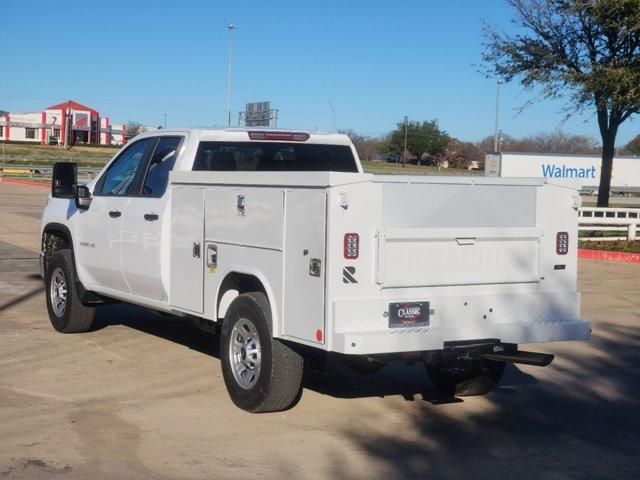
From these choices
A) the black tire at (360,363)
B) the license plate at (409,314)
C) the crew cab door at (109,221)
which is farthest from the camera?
the crew cab door at (109,221)

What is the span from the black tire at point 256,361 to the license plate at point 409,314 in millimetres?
916

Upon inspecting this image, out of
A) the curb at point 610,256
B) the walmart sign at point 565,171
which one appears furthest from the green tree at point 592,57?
the walmart sign at point 565,171

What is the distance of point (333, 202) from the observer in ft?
20.9

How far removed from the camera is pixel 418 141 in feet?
177

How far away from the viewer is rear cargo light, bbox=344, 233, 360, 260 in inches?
252

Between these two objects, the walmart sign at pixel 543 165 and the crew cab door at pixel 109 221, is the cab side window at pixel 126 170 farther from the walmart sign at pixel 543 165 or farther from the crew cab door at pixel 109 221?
the walmart sign at pixel 543 165

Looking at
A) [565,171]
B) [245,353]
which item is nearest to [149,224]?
[245,353]

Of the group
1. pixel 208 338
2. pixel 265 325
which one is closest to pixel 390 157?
pixel 208 338

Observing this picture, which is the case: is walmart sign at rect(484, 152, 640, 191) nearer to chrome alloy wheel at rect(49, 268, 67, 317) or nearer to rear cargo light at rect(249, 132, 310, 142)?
chrome alloy wheel at rect(49, 268, 67, 317)

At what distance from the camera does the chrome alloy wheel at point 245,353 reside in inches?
288

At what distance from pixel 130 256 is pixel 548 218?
12.8 feet

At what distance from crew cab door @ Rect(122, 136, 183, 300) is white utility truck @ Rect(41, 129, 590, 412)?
2cm

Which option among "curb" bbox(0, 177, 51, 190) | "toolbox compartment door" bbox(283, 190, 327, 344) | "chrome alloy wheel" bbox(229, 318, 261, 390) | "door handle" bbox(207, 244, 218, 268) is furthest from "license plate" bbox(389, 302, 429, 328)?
"curb" bbox(0, 177, 51, 190)

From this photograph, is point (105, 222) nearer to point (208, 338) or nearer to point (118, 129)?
point (208, 338)
